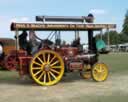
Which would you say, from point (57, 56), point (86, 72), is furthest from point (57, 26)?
point (86, 72)

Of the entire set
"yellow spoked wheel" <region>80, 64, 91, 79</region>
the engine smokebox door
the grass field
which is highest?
the engine smokebox door

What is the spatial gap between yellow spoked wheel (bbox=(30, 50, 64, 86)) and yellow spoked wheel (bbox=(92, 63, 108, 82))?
1.29 metres

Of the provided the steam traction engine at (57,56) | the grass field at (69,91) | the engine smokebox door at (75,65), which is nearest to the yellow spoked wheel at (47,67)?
the steam traction engine at (57,56)

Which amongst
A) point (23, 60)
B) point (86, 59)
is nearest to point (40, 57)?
point (23, 60)

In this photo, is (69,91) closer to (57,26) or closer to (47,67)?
(47,67)

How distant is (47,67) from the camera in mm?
15367

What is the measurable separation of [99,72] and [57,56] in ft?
Result: 5.65

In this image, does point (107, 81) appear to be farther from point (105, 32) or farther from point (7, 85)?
point (7, 85)

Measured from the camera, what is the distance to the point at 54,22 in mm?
15578

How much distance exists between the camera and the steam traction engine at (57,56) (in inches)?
602

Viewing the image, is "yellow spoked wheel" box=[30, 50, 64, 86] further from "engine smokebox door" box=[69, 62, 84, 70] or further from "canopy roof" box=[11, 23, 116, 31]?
"canopy roof" box=[11, 23, 116, 31]

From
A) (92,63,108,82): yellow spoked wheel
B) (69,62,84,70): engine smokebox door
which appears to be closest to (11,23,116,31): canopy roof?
(69,62,84,70): engine smokebox door

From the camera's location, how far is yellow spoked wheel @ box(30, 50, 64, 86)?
15230 mm

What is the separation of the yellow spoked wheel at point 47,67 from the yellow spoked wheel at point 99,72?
4.22 feet
